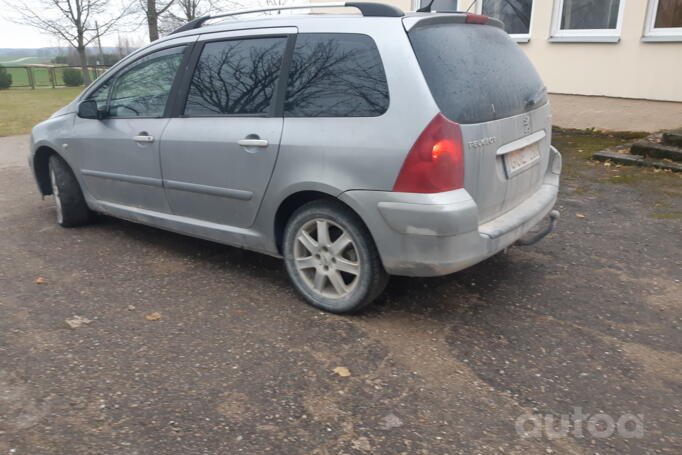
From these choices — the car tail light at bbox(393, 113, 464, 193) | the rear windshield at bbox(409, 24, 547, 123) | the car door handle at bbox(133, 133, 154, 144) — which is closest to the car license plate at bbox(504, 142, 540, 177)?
the rear windshield at bbox(409, 24, 547, 123)

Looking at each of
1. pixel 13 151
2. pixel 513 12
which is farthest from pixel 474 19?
pixel 13 151

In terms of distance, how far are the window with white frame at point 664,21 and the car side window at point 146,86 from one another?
758 centimetres

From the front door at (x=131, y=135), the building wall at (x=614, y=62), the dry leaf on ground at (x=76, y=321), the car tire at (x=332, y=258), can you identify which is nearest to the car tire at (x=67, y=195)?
the front door at (x=131, y=135)

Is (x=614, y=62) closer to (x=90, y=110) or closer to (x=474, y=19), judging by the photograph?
(x=474, y=19)

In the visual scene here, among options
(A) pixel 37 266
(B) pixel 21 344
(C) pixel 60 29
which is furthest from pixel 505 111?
(C) pixel 60 29

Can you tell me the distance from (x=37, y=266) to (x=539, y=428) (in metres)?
3.76

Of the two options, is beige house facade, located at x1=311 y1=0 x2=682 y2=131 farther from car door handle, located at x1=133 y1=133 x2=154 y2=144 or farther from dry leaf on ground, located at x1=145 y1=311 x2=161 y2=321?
dry leaf on ground, located at x1=145 y1=311 x2=161 y2=321

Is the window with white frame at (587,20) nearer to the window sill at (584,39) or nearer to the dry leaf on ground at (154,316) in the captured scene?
the window sill at (584,39)

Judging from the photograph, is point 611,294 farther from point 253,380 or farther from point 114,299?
point 114,299

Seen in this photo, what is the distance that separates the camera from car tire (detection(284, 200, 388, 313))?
3229mm

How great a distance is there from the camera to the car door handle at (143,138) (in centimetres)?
419

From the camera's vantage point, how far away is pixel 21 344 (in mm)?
3143

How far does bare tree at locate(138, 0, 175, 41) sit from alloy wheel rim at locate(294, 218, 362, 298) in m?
18.7

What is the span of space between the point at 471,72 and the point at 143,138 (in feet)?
8.09
